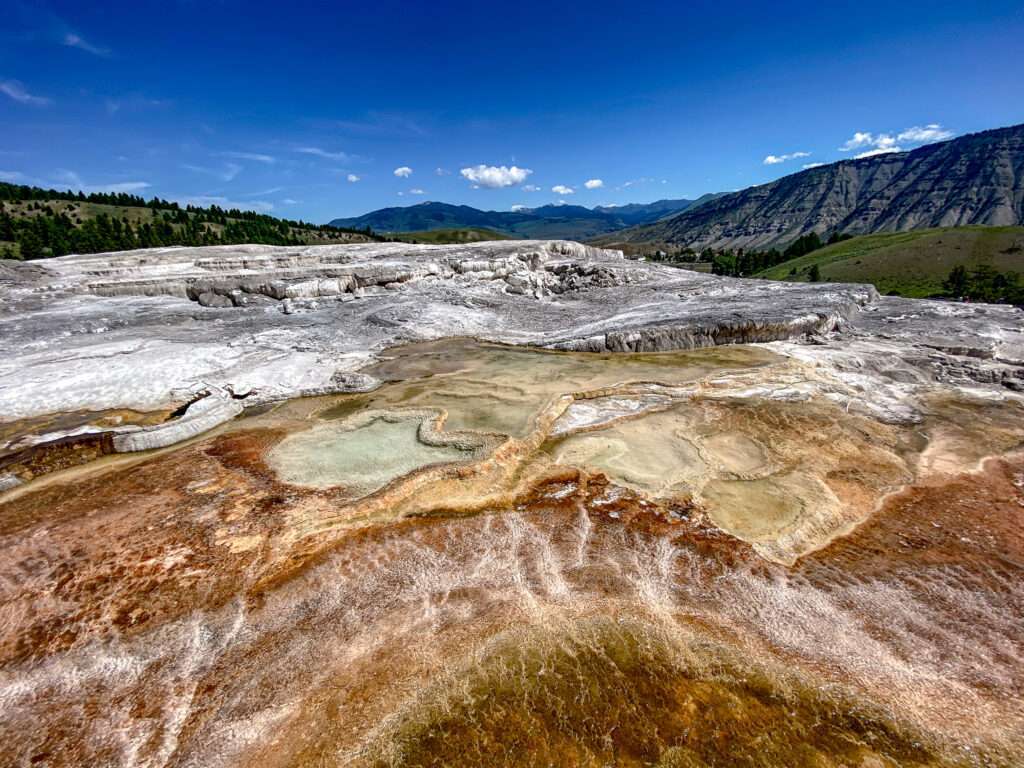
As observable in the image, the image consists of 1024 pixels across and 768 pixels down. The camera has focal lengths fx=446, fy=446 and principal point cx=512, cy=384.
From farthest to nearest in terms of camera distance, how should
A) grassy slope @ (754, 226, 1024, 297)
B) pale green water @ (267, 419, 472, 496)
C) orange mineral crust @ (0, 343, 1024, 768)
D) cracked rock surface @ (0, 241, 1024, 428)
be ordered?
grassy slope @ (754, 226, 1024, 297) < cracked rock surface @ (0, 241, 1024, 428) < pale green water @ (267, 419, 472, 496) < orange mineral crust @ (0, 343, 1024, 768)

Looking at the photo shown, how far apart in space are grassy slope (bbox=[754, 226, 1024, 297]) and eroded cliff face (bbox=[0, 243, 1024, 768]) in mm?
69124

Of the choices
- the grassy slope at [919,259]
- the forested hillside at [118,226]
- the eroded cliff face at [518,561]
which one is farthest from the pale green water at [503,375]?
the forested hillside at [118,226]

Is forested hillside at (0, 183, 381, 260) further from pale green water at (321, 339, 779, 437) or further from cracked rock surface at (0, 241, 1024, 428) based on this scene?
pale green water at (321, 339, 779, 437)

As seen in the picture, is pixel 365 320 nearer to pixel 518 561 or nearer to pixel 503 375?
pixel 503 375

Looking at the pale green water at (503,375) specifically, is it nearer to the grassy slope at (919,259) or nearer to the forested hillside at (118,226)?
the grassy slope at (919,259)

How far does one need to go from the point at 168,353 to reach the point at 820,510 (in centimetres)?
2164

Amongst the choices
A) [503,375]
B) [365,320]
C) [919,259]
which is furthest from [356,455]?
[919,259]

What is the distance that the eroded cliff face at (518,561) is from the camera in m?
5.12

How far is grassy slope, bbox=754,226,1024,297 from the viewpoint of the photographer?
224ft

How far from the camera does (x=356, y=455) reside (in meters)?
11.2

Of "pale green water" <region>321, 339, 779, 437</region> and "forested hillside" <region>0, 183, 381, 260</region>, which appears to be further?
"forested hillside" <region>0, 183, 381, 260</region>

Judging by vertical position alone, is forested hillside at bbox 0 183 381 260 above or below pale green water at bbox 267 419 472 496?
above

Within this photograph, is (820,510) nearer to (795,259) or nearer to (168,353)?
(168,353)

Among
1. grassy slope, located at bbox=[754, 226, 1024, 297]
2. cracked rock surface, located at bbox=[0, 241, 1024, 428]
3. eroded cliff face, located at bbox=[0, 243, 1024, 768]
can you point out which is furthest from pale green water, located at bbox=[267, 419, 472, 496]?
grassy slope, located at bbox=[754, 226, 1024, 297]
